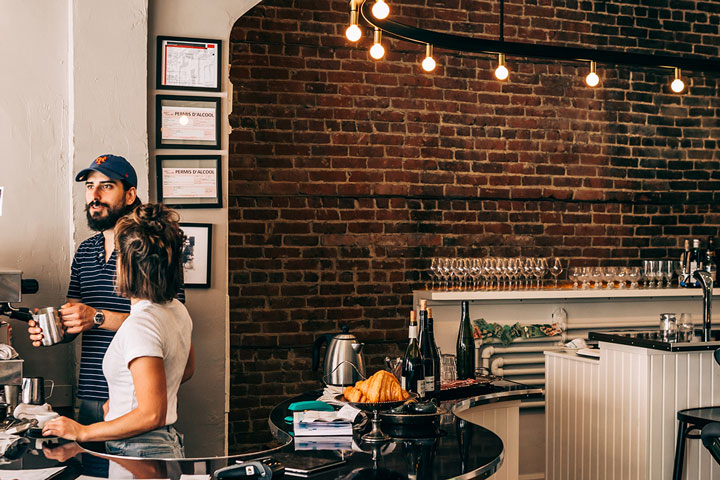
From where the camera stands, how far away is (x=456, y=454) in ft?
7.21

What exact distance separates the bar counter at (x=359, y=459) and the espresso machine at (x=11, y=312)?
530mm

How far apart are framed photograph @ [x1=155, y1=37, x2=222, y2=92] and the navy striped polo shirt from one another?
2.58 ft

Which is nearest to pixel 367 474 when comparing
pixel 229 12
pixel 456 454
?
pixel 456 454

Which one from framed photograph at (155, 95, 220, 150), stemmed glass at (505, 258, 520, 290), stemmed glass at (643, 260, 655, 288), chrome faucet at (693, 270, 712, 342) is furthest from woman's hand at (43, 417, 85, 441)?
stemmed glass at (643, 260, 655, 288)

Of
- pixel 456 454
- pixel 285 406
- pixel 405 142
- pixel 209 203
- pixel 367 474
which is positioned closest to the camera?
pixel 367 474

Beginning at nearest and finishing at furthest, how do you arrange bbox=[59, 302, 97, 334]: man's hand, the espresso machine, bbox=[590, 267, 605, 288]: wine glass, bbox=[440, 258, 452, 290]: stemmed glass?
the espresso machine → bbox=[59, 302, 97, 334]: man's hand → bbox=[440, 258, 452, 290]: stemmed glass → bbox=[590, 267, 605, 288]: wine glass

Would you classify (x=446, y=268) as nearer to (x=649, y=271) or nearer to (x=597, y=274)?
(x=597, y=274)

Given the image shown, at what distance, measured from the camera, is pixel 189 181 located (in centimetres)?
349

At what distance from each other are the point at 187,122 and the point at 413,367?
150 cm

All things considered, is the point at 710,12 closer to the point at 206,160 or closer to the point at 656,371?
the point at 656,371

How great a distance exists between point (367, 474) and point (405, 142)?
3493 millimetres

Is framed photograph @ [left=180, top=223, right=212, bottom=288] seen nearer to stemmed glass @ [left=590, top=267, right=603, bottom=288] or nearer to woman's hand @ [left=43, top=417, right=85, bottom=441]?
woman's hand @ [left=43, top=417, right=85, bottom=441]

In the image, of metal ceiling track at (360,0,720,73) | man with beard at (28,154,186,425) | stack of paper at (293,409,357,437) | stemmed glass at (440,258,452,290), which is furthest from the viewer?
stemmed glass at (440,258,452,290)

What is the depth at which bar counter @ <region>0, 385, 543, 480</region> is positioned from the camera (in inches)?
78.3
